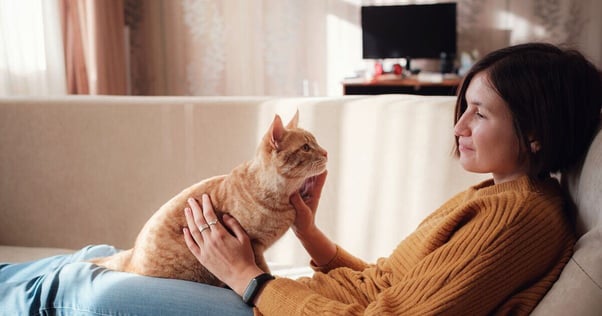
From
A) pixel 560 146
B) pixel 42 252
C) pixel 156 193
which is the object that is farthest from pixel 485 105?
pixel 42 252

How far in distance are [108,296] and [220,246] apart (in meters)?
0.23

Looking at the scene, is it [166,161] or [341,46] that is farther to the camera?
[341,46]

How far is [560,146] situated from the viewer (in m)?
0.86

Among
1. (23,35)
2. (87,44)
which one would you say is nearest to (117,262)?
(23,35)

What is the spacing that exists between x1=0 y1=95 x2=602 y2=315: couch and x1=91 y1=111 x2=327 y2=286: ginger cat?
45 cm

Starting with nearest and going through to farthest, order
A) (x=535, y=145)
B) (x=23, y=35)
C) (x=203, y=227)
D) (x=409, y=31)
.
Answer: (x=535, y=145)
(x=203, y=227)
(x=23, y=35)
(x=409, y=31)

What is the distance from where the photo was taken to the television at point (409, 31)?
13.6ft

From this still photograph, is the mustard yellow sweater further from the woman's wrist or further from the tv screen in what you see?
the tv screen

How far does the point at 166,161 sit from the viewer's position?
1.77 m

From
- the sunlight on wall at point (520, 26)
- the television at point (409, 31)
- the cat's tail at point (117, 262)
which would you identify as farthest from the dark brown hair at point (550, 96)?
the sunlight on wall at point (520, 26)

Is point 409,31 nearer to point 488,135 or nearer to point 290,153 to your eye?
point 290,153

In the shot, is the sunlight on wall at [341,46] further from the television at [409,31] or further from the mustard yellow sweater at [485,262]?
the mustard yellow sweater at [485,262]

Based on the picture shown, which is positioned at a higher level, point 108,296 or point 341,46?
point 341,46

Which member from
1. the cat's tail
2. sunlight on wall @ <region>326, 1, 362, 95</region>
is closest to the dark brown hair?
the cat's tail
